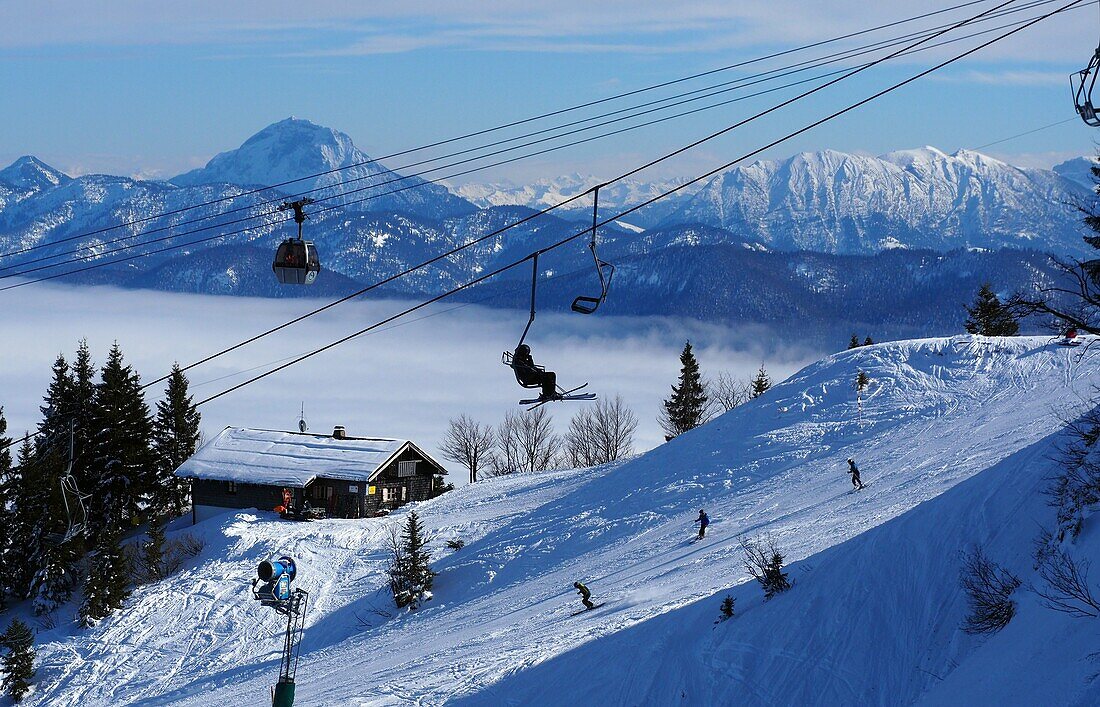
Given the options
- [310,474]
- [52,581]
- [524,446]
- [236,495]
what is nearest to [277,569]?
[52,581]

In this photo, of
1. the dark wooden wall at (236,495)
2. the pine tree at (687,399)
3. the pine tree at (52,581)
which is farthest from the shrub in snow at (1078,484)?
the pine tree at (687,399)

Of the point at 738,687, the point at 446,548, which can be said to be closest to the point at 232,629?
the point at 446,548

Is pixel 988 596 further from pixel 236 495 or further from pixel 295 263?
pixel 236 495

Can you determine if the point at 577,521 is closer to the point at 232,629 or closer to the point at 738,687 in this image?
the point at 232,629

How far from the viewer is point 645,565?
44500 mm

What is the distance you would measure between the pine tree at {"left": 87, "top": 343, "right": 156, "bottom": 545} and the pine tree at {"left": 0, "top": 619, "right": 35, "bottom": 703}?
18.1m

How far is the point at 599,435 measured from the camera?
141750 mm

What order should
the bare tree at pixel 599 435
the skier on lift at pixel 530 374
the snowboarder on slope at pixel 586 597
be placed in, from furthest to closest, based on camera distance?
1. the bare tree at pixel 599 435
2. the snowboarder on slope at pixel 586 597
3. the skier on lift at pixel 530 374

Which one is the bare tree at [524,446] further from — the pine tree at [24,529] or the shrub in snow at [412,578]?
the shrub in snow at [412,578]

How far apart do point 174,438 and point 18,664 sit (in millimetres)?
29443

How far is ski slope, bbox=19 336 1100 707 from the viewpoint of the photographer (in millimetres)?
25891

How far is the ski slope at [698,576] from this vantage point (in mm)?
25891

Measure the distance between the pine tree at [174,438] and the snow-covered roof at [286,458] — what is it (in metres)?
2.29

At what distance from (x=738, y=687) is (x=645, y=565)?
60.2 feet
